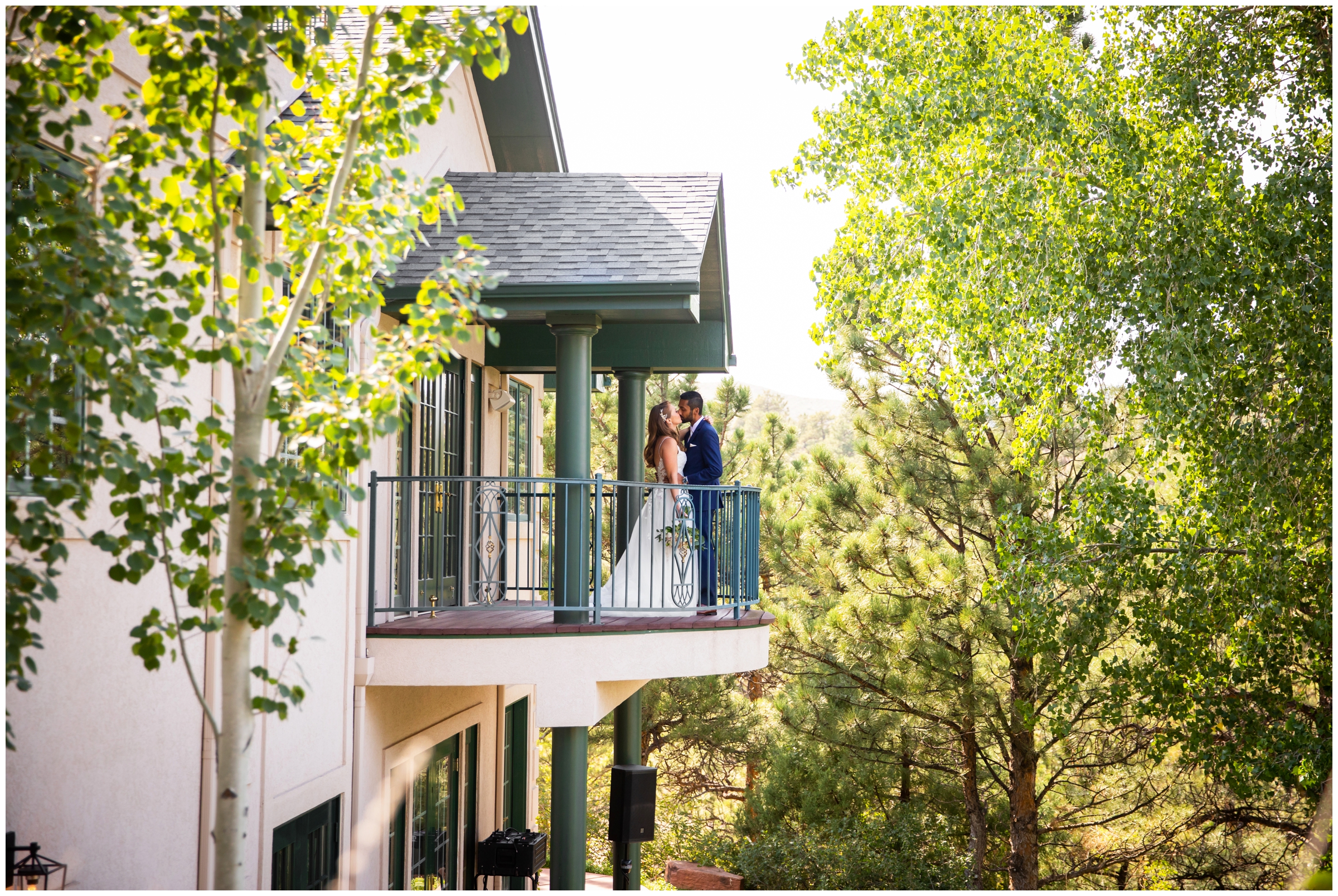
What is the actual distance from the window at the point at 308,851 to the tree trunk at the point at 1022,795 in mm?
10060

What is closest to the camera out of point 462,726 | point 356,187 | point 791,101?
point 356,187

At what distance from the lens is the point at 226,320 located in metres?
3.15

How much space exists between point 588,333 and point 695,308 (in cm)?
78

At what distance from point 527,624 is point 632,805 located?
2.76 m

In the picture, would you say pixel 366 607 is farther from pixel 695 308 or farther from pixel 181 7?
pixel 181 7

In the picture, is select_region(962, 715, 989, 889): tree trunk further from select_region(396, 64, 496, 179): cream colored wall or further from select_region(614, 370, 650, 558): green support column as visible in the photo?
select_region(396, 64, 496, 179): cream colored wall

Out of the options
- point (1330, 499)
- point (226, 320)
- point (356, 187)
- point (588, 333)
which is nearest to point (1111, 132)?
point (1330, 499)

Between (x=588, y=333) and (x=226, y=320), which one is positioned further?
(x=588, y=333)

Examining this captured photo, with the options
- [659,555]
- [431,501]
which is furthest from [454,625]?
[659,555]

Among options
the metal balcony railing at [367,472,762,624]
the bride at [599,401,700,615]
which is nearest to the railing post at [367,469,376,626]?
the metal balcony railing at [367,472,762,624]

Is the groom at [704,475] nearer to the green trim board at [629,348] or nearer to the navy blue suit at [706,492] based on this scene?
the navy blue suit at [706,492]

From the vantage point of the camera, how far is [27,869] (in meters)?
4.10

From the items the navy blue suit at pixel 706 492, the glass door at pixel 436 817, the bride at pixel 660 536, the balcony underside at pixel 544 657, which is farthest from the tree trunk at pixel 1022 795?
the balcony underside at pixel 544 657

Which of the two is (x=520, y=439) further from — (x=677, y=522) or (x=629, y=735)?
(x=677, y=522)
